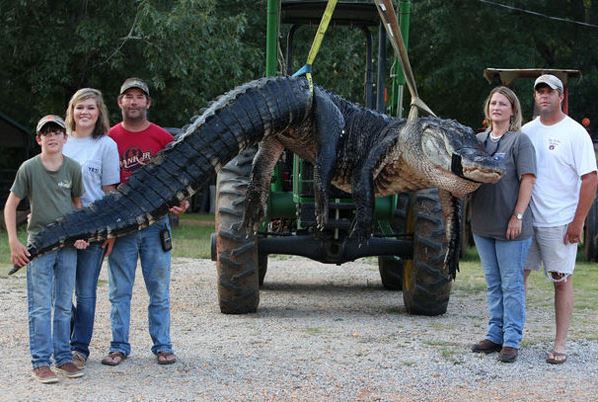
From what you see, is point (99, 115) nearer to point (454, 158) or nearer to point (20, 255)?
point (20, 255)

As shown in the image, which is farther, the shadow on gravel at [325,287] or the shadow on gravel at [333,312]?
the shadow on gravel at [325,287]

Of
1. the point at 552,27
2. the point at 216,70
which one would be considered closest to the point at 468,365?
the point at 216,70

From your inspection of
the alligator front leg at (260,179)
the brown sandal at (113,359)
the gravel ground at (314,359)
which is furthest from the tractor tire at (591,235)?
the brown sandal at (113,359)

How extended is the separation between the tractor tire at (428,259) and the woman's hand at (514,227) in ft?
6.38

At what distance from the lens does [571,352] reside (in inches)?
292

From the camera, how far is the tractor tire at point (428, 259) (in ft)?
29.1

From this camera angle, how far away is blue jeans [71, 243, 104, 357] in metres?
6.40

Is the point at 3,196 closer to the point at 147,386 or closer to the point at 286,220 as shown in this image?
the point at 286,220

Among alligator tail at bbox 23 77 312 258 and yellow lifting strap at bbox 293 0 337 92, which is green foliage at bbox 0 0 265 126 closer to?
yellow lifting strap at bbox 293 0 337 92

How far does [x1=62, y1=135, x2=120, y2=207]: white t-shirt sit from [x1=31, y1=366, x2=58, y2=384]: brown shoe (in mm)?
1114

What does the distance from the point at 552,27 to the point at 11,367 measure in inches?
836

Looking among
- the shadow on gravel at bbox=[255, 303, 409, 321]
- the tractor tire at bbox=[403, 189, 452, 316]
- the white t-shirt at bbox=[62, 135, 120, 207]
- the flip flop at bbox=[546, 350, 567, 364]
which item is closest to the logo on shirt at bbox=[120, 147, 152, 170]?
the white t-shirt at bbox=[62, 135, 120, 207]

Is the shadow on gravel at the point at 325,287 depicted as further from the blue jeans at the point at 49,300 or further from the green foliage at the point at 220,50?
the green foliage at the point at 220,50

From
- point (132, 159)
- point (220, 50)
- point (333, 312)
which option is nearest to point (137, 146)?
point (132, 159)
